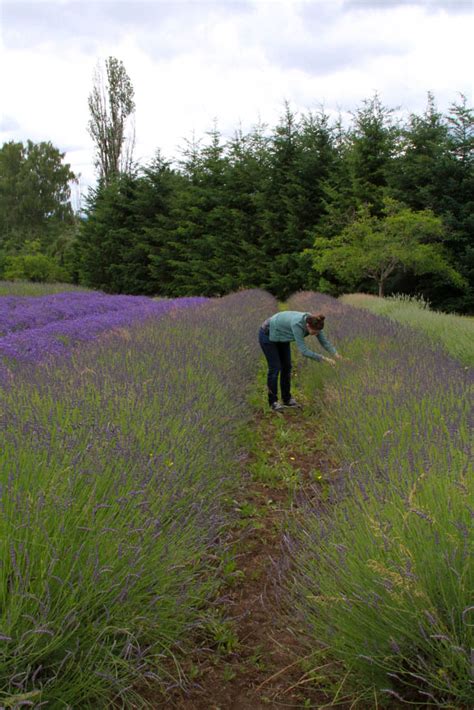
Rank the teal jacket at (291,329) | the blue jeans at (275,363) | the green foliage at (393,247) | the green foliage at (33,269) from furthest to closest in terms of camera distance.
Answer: the green foliage at (33,269), the green foliage at (393,247), the blue jeans at (275,363), the teal jacket at (291,329)

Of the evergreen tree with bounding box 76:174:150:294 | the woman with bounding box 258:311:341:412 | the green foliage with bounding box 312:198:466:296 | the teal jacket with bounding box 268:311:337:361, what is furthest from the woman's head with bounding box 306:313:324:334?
the evergreen tree with bounding box 76:174:150:294

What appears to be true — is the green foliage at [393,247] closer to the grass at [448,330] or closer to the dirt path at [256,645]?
the grass at [448,330]

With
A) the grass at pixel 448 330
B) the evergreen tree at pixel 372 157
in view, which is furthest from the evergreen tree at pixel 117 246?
the grass at pixel 448 330

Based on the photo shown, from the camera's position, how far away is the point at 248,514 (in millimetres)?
3744

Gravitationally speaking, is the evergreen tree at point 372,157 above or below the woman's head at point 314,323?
above

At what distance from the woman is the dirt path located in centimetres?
206

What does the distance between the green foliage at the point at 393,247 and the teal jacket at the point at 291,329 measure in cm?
1146

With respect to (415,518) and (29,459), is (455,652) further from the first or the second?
(29,459)

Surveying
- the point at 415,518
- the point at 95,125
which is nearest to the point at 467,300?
the point at 415,518

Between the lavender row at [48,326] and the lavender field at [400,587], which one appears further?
the lavender row at [48,326]

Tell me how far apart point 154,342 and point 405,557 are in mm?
3991

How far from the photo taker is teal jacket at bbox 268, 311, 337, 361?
5.76 meters

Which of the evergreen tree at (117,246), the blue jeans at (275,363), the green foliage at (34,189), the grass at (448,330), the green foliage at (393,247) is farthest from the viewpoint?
the green foliage at (34,189)

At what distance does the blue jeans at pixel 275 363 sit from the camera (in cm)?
635
